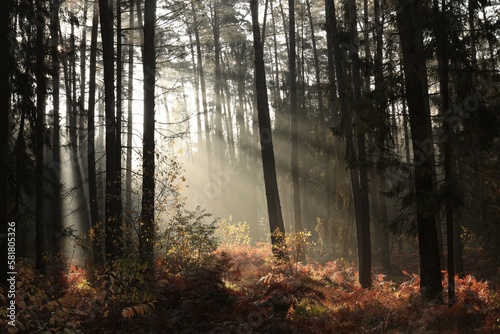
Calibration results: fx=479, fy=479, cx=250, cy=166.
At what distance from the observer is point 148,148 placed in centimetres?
1249

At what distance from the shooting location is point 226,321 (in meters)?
7.96

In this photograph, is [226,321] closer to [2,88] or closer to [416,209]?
[416,209]

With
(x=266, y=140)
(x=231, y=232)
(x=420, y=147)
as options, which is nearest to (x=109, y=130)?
(x=266, y=140)

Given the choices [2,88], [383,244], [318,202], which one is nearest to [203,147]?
[318,202]

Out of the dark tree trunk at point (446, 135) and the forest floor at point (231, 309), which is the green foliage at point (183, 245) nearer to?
the forest floor at point (231, 309)

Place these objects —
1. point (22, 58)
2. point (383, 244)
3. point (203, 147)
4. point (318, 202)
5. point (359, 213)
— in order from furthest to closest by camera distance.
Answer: point (203, 147) → point (318, 202) → point (383, 244) → point (359, 213) → point (22, 58)

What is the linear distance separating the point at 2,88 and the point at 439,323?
9.49 m

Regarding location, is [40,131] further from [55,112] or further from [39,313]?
[39,313]

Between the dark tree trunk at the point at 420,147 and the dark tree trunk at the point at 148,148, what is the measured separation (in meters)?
6.05

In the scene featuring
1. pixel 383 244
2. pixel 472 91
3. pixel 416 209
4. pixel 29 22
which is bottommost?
pixel 383 244

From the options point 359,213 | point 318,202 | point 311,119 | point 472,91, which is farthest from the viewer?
point 318,202

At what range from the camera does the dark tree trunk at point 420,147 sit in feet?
31.8

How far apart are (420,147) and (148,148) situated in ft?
22.0

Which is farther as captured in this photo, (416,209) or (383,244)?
(383,244)
